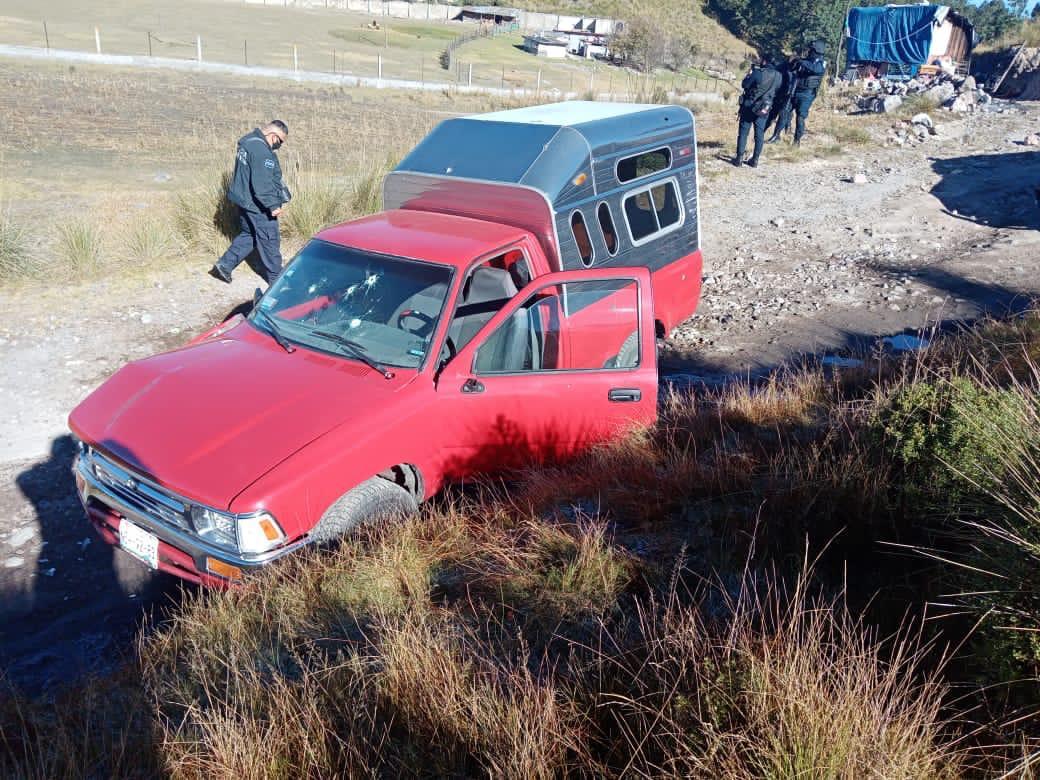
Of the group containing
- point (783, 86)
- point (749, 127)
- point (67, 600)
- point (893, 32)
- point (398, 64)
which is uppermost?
point (893, 32)

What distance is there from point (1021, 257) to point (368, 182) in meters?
9.15

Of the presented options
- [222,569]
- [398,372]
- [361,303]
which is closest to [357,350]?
[398,372]

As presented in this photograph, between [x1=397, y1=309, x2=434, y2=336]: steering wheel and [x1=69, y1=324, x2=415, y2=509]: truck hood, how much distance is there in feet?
1.21

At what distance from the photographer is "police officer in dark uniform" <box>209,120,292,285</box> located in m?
8.50

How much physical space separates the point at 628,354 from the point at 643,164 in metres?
2.78

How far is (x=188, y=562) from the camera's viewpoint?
12.8ft

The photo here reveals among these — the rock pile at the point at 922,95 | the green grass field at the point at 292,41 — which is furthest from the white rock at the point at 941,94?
the green grass field at the point at 292,41

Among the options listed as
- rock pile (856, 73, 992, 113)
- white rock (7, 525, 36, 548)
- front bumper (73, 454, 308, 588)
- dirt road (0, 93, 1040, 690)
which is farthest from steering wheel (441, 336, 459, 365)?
rock pile (856, 73, 992, 113)

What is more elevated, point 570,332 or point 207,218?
point 570,332

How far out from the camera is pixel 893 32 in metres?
40.7

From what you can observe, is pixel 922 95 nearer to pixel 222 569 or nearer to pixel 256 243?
pixel 256 243

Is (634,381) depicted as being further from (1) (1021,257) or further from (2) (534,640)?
(1) (1021,257)

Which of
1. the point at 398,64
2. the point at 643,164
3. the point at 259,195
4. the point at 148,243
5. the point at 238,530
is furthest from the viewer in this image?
the point at 398,64

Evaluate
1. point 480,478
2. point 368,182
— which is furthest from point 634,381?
point 368,182
